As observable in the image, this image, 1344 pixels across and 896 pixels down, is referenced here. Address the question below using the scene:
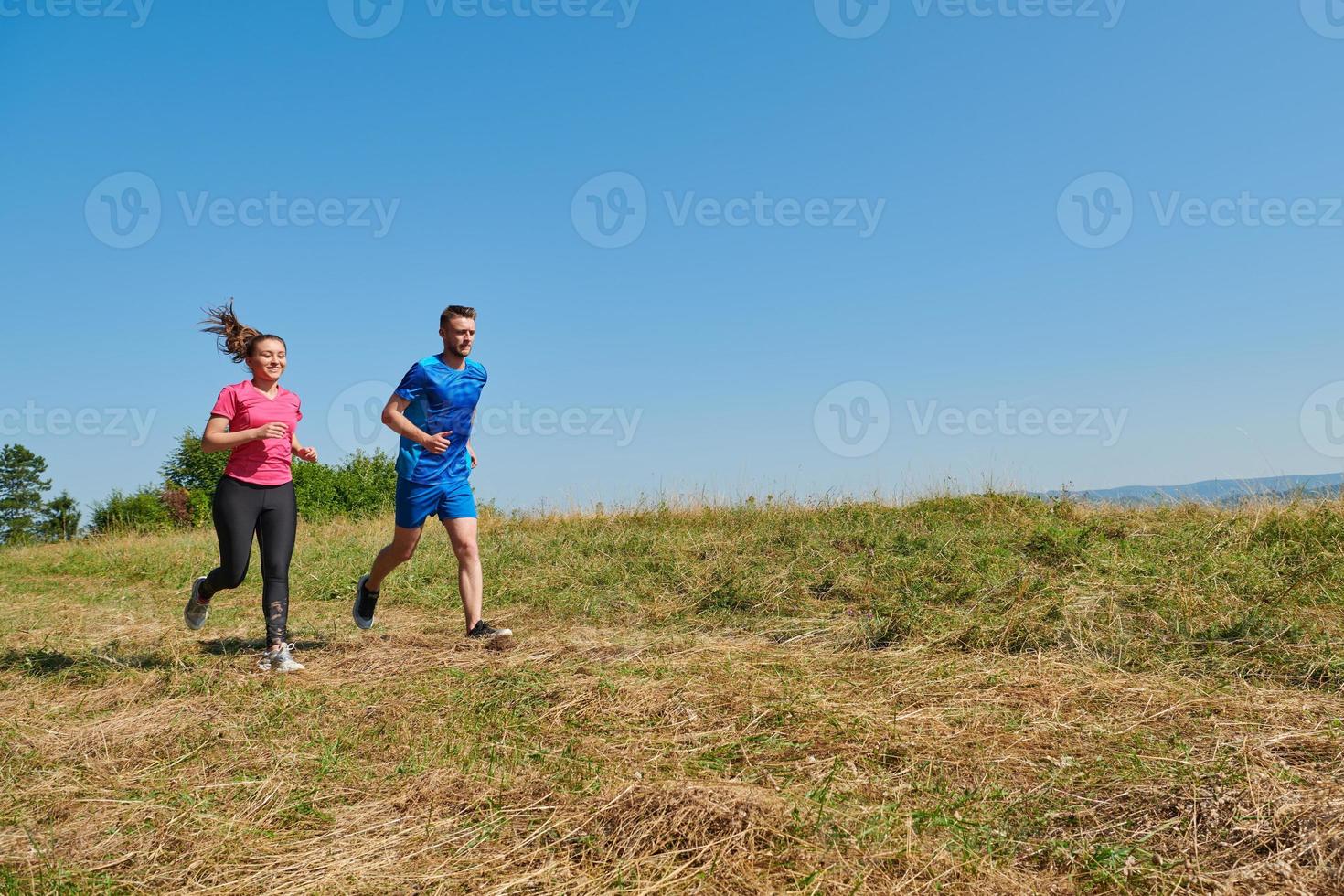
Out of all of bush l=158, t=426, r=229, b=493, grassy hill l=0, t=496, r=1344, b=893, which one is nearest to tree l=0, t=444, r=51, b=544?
bush l=158, t=426, r=229, b=493

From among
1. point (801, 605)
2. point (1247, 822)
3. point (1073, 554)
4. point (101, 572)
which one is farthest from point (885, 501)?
point (101, 572)

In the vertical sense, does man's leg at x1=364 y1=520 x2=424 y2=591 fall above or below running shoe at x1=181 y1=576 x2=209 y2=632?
above

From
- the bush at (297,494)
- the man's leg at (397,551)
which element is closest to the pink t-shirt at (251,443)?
the man's leg at (397,551)

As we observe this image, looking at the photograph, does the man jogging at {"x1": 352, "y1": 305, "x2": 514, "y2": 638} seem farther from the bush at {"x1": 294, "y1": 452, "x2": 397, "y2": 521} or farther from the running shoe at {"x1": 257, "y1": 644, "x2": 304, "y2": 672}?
the bush at {"x1": 294, "y1": 452, "x2": 397, "y2": 521}

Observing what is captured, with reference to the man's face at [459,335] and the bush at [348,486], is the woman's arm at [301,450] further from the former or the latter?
the bush at [348,486]

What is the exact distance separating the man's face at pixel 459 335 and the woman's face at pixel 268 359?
107 centimetres

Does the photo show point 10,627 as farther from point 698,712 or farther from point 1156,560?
point 1156,560

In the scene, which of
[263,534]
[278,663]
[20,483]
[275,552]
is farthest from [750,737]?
[20,483]

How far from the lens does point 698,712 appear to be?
3988 mm

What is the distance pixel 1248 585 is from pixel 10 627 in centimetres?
1033

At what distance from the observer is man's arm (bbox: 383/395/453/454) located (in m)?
5.76

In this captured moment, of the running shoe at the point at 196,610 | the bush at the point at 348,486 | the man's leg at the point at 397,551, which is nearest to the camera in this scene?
the man's leg at the point at 397,551

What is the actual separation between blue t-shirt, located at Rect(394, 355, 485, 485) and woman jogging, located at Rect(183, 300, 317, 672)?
2.30 ft

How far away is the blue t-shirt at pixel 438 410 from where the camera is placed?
583cm
